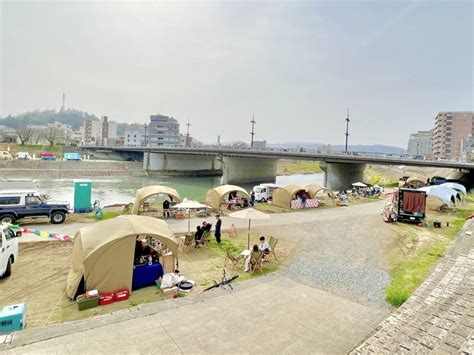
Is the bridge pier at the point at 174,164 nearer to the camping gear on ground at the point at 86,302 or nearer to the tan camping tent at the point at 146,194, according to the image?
the tan camping tent at the point at 146,194

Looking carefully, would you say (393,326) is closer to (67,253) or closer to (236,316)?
(236,316)

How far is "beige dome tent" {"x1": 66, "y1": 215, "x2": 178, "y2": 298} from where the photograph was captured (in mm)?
8992

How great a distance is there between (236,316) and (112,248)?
14.2ft

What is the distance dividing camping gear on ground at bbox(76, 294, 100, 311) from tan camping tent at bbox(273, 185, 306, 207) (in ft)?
71.2

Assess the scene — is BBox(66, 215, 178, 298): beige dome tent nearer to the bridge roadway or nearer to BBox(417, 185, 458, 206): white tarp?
BBox(417, 185, 458, 206): white tarp

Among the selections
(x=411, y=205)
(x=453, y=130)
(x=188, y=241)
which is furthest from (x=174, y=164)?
(x=453, y=130)

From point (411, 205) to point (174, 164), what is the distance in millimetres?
71705

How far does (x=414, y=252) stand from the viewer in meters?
14.6

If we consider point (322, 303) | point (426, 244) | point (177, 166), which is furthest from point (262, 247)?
point (177, 166)

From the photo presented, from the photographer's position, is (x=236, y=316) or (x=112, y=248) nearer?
(x=236, y=316)

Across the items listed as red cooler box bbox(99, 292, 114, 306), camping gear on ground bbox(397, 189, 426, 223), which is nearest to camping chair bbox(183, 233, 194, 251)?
red cooler box bbox(99, 292, 114, 306)

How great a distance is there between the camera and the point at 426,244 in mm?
16000

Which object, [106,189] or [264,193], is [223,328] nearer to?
[264,193]

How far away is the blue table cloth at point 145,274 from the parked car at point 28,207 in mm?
11156
